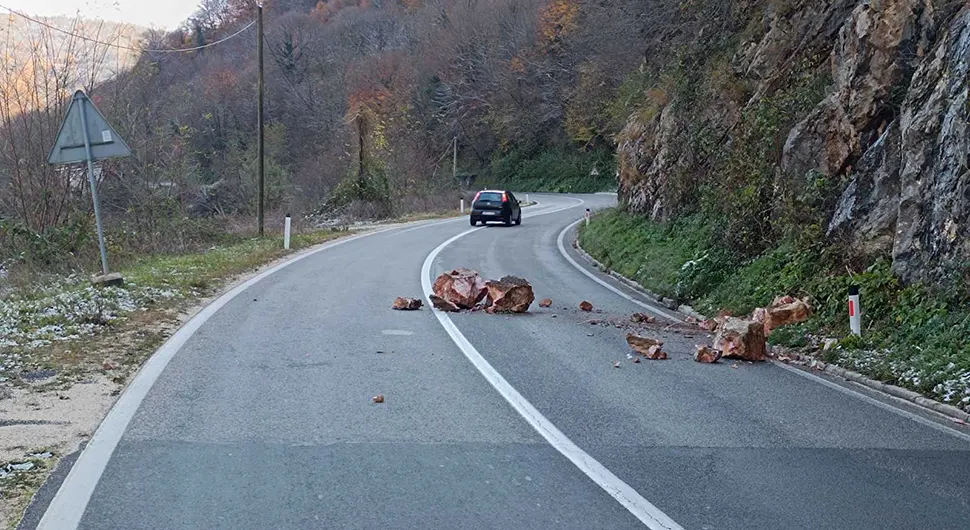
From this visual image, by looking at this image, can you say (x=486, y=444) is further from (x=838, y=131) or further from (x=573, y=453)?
(x=838, y=131)

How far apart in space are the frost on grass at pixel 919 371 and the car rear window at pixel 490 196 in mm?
26043

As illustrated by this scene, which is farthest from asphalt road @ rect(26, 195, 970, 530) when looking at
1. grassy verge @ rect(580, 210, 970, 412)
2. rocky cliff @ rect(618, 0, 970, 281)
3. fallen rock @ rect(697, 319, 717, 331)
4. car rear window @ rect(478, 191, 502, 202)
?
car rear window @ rect(478, 191, 502, 202)

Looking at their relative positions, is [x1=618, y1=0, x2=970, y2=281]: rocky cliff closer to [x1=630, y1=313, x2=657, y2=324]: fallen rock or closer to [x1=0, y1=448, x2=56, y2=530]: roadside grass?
[x1=630, y1=313, x2=657, y2=324]: fallen rock

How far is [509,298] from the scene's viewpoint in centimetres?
1259

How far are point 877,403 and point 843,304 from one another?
10.4 feet

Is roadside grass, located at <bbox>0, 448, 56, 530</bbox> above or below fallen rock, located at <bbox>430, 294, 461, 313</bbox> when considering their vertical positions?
above

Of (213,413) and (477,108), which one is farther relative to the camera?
(477,108)

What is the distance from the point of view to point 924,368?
324 inches

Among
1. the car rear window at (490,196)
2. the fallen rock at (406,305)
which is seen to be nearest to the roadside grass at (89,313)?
the fallen rock at (406,305)

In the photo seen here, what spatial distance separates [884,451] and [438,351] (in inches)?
185

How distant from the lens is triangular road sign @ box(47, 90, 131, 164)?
11750 mm

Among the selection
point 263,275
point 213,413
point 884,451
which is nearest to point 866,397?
point 884,451

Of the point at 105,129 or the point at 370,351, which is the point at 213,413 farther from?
the point at 105,129

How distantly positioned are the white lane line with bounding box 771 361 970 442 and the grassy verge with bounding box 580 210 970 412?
45 cm
